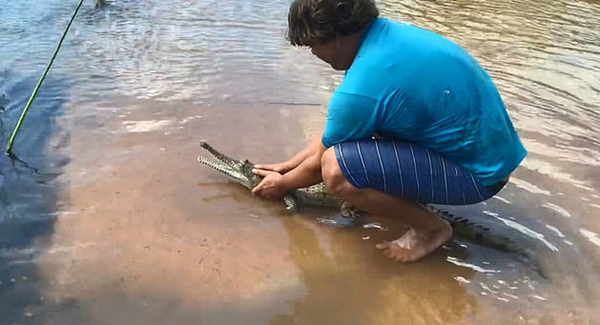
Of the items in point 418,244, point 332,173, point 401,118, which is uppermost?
point 401,118

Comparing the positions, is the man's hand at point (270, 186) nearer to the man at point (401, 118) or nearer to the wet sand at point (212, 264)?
the wet sand at point (212, 264)

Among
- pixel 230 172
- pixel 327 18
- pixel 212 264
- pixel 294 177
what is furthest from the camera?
pixel 230 172

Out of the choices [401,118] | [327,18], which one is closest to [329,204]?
[401,118]

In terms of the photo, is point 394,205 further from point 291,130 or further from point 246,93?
point 246,93

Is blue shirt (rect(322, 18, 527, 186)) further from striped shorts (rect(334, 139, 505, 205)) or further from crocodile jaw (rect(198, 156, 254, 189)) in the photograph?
crocodile jaw (rect(198, 156, 254, 189))

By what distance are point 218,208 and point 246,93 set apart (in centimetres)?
161

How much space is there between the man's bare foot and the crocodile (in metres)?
0.13

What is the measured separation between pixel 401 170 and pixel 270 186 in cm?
79

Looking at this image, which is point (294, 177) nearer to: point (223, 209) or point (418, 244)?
point (223, 209)

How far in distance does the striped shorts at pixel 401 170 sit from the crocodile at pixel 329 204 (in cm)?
29

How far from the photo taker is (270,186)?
313cm

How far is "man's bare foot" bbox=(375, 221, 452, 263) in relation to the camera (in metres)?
2.82

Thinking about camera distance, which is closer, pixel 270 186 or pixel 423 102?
pixel 423 102

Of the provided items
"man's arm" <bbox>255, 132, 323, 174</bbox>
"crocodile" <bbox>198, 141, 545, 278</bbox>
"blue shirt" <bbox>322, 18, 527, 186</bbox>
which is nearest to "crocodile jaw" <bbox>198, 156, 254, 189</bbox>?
"crocodile" <bbox>198, 141, 545, 278</bbox>
